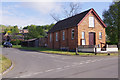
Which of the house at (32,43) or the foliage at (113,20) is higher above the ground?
the foliage at (113,20)

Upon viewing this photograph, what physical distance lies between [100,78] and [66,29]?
22.9 metres

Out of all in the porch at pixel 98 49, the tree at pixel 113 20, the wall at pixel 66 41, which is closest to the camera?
the porch at pixel 98 49

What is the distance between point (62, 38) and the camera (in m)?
31.0

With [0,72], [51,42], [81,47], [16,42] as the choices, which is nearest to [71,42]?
[81,47]

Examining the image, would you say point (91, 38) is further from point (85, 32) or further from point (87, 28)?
point (87, 28)

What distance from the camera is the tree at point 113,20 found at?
3233 cm

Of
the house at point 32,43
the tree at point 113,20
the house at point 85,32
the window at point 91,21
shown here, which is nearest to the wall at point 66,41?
the house at point 85,32

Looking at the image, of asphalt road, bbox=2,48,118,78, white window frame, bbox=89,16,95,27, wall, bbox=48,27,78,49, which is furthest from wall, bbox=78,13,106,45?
asphalt road, bbox=2,48,118,78

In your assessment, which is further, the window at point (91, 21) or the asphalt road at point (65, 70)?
the window at point (91, 21)

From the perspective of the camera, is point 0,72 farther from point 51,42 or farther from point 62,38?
point 51,42

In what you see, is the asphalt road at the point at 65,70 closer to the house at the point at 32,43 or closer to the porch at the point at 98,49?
the porch at the point at 98,49

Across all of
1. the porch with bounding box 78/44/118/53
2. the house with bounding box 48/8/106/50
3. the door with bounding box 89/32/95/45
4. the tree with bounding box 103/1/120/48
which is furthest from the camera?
the tree with bounding box 103/1/120/48

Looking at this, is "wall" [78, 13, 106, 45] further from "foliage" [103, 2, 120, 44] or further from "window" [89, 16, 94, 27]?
"foliage" [103, 2, 120, 44]

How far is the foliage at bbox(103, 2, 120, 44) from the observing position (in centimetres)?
3256
